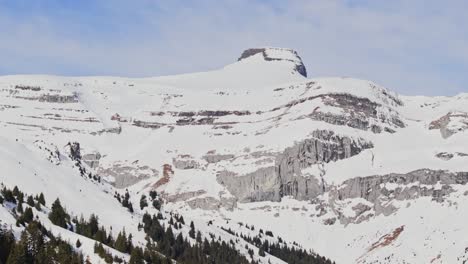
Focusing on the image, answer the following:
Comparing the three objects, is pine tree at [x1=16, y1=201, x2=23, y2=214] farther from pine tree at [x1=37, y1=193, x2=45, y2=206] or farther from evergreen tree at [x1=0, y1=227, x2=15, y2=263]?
evergreen tree at [x1=0, y1=227, x2=15, y2=263]

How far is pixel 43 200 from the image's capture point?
565ft

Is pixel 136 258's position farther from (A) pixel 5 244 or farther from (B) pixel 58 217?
(A) pixel 5 244

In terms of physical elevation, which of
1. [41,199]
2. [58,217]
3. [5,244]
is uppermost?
[41,199]

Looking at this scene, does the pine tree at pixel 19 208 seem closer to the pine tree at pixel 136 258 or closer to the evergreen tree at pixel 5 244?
the pine tree at pixel 136 258

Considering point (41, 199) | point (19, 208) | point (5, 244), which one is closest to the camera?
point (5, 244)

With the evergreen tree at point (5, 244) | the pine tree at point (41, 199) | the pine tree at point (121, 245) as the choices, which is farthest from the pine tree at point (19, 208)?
the evergreen tree at point (5, 244)

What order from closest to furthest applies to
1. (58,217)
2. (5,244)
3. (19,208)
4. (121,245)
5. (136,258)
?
(5,244)
(136,258)
(19,208)
(58,217)
(121,245)

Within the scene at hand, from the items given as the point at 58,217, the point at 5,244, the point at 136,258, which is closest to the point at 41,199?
the point at 58,217

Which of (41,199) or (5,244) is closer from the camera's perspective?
(5,244)

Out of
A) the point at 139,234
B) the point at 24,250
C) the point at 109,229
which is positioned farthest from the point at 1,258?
the point at 139,234

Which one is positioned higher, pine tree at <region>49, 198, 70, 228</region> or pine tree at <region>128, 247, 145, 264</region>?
pine tree at <region>49, 198, 70, 228</region>

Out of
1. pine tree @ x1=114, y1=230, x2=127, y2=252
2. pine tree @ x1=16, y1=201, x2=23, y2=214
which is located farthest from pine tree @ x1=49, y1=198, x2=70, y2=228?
pine tree @ x1=114, y1=230, x2=127, y2=252

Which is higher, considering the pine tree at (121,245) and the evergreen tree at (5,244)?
the evergreen tree at (5,244)

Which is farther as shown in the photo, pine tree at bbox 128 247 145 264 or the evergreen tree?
pine tree at bbox 128 247 145 264
